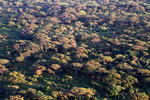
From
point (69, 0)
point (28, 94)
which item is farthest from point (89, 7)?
point (28, 94)

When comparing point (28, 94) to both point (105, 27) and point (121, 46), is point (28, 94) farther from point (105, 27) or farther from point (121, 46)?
point (105, 27)

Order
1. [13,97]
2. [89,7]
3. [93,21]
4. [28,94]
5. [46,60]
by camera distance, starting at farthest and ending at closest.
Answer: [89,7], [93,21], [46,60], [28,94], [13,97]

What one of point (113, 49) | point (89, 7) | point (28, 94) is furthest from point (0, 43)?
point (89, 7)

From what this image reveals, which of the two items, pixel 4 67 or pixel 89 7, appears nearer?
pixel 4 67

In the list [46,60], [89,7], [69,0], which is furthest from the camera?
[69,0]

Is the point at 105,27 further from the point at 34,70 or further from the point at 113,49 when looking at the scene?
the point at 34,70

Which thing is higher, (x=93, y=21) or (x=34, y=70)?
(x=93, y=21)
